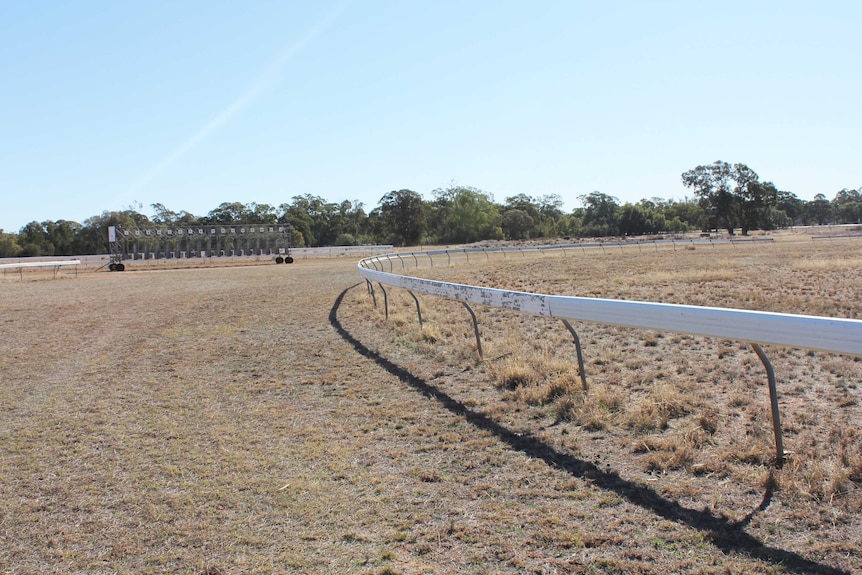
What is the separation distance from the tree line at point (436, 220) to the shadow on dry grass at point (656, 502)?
260 feet

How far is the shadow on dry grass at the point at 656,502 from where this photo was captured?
3.40 meters

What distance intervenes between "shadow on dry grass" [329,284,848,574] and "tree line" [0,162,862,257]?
79364mm

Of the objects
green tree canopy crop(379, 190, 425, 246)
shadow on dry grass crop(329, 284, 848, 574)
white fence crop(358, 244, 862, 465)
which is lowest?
shadow on dry grass crop(329, 284, 848, 574)

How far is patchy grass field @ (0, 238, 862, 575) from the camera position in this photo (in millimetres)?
3641

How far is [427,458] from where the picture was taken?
5.22 meters

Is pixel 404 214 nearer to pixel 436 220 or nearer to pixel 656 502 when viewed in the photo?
pixel 436 220

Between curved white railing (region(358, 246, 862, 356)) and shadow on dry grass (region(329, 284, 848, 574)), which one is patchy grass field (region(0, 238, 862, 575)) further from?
curved white railing (region(358, 246, 862, 356))

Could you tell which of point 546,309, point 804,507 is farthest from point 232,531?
point 546,309

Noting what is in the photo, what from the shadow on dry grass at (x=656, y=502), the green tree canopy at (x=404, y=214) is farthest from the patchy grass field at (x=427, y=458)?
the green tree canopy at (x=404, y=214)

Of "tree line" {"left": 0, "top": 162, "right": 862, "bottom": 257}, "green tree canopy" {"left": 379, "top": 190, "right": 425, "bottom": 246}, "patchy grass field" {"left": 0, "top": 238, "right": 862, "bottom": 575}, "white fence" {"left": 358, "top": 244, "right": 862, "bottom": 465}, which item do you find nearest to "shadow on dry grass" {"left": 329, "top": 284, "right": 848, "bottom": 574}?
"patchy grass field" {"left": 0, "top": 238, "right": 862, "bottom": 575}

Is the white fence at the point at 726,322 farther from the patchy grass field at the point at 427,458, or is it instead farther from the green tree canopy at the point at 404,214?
the green tree canopy at the point at 404,214

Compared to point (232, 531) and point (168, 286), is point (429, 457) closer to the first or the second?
point (232, 531)

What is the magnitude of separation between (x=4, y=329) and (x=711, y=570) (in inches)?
528

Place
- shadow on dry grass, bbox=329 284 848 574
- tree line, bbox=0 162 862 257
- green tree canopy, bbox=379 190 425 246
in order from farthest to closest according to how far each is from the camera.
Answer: green tree canopy, bbox=379 190 425 246 < tree line, bbox=0 162 862 257 < shadow on dry grass, bbox=329 284 848 574
